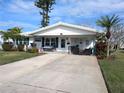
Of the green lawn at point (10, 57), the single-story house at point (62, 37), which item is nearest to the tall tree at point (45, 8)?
the single-story house at point (62, 37)

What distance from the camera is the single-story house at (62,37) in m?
27.9

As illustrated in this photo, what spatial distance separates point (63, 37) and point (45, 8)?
2065 cm

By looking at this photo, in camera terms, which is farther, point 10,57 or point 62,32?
point 62,32

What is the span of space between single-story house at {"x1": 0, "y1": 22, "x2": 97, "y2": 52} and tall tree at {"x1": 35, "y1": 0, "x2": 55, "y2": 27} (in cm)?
1765

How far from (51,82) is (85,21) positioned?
51.7 m

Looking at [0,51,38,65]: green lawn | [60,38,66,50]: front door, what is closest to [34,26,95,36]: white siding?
[60,38,66,50]: front door

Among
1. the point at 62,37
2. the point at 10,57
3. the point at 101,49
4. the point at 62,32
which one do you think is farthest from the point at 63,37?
the point at 10,57

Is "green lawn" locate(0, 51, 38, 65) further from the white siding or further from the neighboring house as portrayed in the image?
the neighboring house

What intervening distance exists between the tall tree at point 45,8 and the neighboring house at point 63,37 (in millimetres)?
17647

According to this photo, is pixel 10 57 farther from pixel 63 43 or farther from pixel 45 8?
pixel 45 8

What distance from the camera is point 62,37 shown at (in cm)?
3000

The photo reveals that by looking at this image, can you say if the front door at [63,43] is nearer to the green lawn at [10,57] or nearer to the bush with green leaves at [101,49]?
the bush with green leaves at [101,49]

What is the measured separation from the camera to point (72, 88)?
8.14 meters

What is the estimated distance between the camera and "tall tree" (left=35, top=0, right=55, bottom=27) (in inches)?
1903
